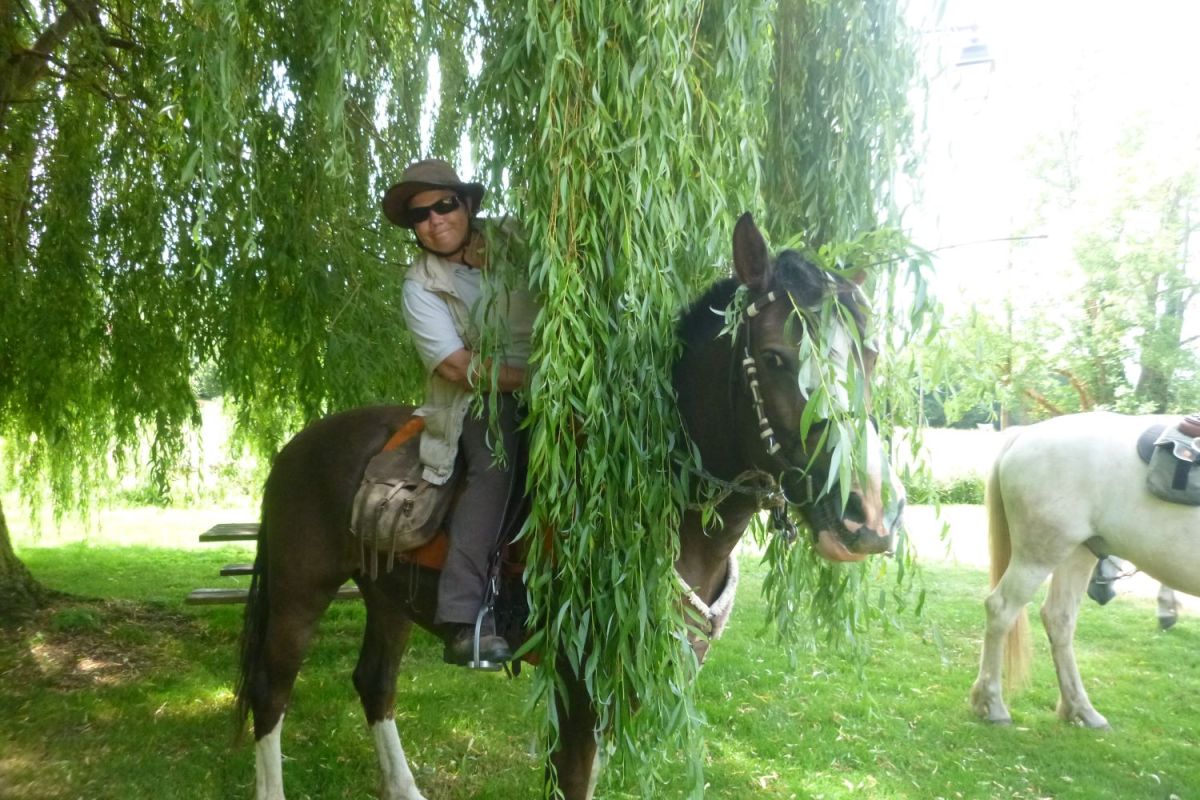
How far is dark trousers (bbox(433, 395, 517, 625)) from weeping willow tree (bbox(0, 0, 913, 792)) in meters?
0.27

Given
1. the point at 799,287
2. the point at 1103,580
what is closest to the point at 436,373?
the point at 799,287

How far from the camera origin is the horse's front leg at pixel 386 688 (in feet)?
12.0

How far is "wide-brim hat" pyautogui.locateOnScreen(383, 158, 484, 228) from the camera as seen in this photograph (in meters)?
2.68

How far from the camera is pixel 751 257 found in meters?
2.11

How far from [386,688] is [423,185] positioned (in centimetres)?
229

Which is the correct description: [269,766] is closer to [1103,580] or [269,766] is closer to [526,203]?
[526,203]

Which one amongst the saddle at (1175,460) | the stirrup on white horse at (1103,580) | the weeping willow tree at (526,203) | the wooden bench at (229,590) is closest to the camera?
the weeping willow tree at (526,203)

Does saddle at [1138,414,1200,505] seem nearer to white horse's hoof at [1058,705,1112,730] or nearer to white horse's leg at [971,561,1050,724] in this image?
white horse's leg at [971,561,1050,724]

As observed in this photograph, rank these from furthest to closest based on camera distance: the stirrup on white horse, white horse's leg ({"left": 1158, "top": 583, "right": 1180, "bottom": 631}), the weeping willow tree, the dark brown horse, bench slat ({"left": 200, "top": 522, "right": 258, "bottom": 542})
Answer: white horse's leg ({"left": 1158, "top": 583, "right": 1180, "bottom": 631}) < bench slat ({"left": 200, "top": 522, "right": 258, "bottom": 542}) < the stirrup on white horse < the weeping willow tree < the dark brown horse

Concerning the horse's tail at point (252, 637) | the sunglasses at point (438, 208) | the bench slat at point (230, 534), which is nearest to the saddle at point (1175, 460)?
the sunglasses at point (438, 208)

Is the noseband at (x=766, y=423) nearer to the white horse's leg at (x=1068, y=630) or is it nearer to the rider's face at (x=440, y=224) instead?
the rider's face at (x=440, y=224)

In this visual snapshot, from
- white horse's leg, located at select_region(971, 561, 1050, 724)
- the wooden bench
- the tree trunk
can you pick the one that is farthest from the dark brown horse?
the tree trunk

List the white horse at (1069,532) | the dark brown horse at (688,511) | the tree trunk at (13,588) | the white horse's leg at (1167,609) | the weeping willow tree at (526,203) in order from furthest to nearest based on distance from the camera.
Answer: the white horse's leg at (1167,609) < the tree trunk at (13,588) < the white horse at (1069,532) < the weeping willow tree at (526,203) < the dark brown horse at (688,511)

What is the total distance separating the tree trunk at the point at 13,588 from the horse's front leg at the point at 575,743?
17.5ft
